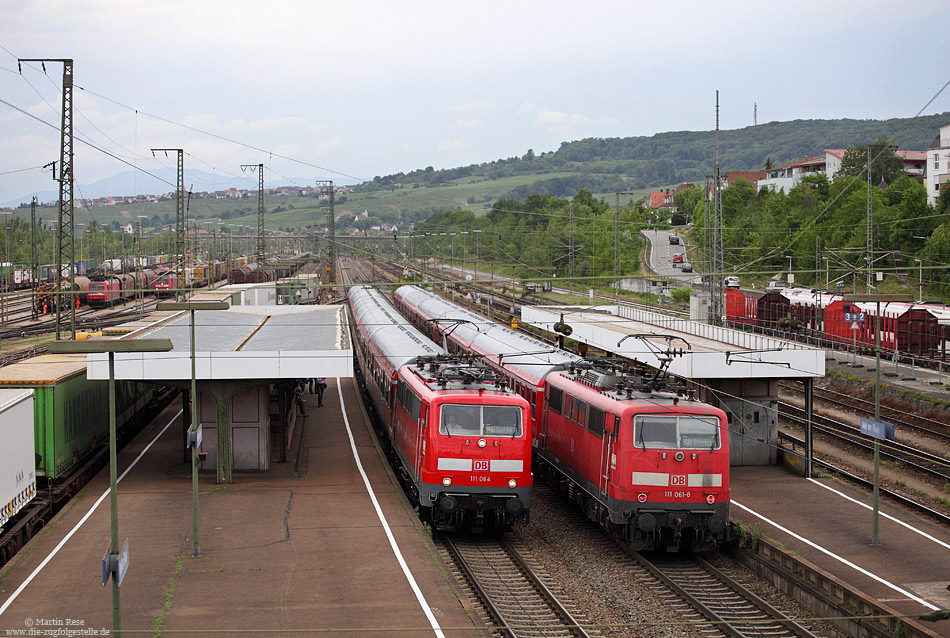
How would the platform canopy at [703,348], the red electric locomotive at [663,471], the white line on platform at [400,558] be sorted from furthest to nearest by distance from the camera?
the platform canopy at [703,348], the red electric locomotive at [663,471], the white line on platform at [400,558]

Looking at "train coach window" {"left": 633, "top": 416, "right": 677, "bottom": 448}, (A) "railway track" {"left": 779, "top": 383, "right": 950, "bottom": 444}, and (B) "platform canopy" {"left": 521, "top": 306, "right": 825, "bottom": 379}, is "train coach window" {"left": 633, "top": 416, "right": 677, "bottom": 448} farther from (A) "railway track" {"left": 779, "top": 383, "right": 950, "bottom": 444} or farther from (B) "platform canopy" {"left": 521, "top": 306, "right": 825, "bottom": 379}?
(A) "railway track" {"left": 779, "top": 383, "right": 950, "bottom": 444}

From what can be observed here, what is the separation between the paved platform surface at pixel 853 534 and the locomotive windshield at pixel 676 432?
2.93 m

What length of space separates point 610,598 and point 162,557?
28.4ft

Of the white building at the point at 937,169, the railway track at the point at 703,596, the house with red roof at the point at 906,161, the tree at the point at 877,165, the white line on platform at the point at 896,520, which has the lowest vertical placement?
the railway track at the point at 703,596

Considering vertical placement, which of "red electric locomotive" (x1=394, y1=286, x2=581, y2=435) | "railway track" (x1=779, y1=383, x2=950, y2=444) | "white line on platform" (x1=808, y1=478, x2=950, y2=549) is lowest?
"white line on platform" (x1=808, y1=478, x2=950, y2=549)

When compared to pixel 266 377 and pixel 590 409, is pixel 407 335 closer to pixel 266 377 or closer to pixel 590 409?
pixel 266 377

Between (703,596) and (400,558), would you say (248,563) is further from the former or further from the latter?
(703,596)

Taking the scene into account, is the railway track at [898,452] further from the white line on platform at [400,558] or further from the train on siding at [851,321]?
the white line on platform at [400,558]

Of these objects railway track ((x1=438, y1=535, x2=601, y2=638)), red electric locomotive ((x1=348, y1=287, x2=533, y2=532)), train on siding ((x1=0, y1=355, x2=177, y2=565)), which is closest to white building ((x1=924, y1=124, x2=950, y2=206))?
red electric locomotive ((x1=348, y1=287, x2=533, y2=532))

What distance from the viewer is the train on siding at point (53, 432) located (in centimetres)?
1783

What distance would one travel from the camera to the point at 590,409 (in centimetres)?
1905

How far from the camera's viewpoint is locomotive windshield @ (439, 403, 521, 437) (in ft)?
59.0

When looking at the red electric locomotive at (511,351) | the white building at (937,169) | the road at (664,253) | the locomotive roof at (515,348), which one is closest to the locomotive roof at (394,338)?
the red electric locomotive at (511,351)

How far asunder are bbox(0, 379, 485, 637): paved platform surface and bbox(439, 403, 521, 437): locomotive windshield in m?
2.47
